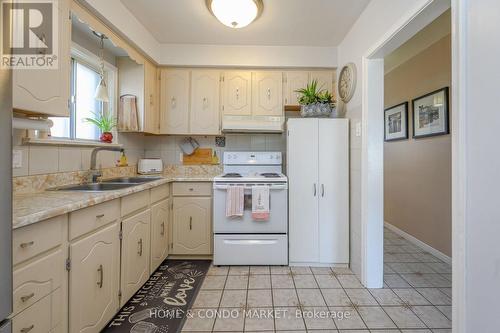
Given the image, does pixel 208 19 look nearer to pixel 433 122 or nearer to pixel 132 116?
pixel 132 116

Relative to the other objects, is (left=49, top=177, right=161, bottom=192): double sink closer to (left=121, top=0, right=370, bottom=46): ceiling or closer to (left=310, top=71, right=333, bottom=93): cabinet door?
(left=121, top=0, right=370, bottom=46): ceiling

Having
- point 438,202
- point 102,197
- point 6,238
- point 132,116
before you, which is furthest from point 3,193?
point 438,202

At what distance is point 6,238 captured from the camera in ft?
2.32

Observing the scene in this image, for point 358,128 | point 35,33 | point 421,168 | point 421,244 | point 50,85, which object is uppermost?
point 35,33

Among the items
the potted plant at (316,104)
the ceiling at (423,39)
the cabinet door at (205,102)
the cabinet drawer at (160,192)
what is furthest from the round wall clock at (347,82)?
the cabinet drawer at (160,192)

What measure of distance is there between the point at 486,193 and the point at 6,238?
1740 millimetres

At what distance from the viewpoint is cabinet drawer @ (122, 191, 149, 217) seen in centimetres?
166

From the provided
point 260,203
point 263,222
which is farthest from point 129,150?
point 263,222

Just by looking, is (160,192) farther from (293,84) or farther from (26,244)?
(293,84)

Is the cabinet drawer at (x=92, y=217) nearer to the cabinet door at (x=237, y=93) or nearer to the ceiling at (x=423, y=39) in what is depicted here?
the cabinet door at (x=237, y=93)

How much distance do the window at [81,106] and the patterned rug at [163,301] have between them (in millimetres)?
1463

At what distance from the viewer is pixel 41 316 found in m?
1.01

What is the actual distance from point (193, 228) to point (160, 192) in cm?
57

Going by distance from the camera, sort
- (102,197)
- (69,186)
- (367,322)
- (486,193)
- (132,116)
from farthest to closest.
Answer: (132,116) < (69,186) < (367,322) < (102,197) < (486,193)
